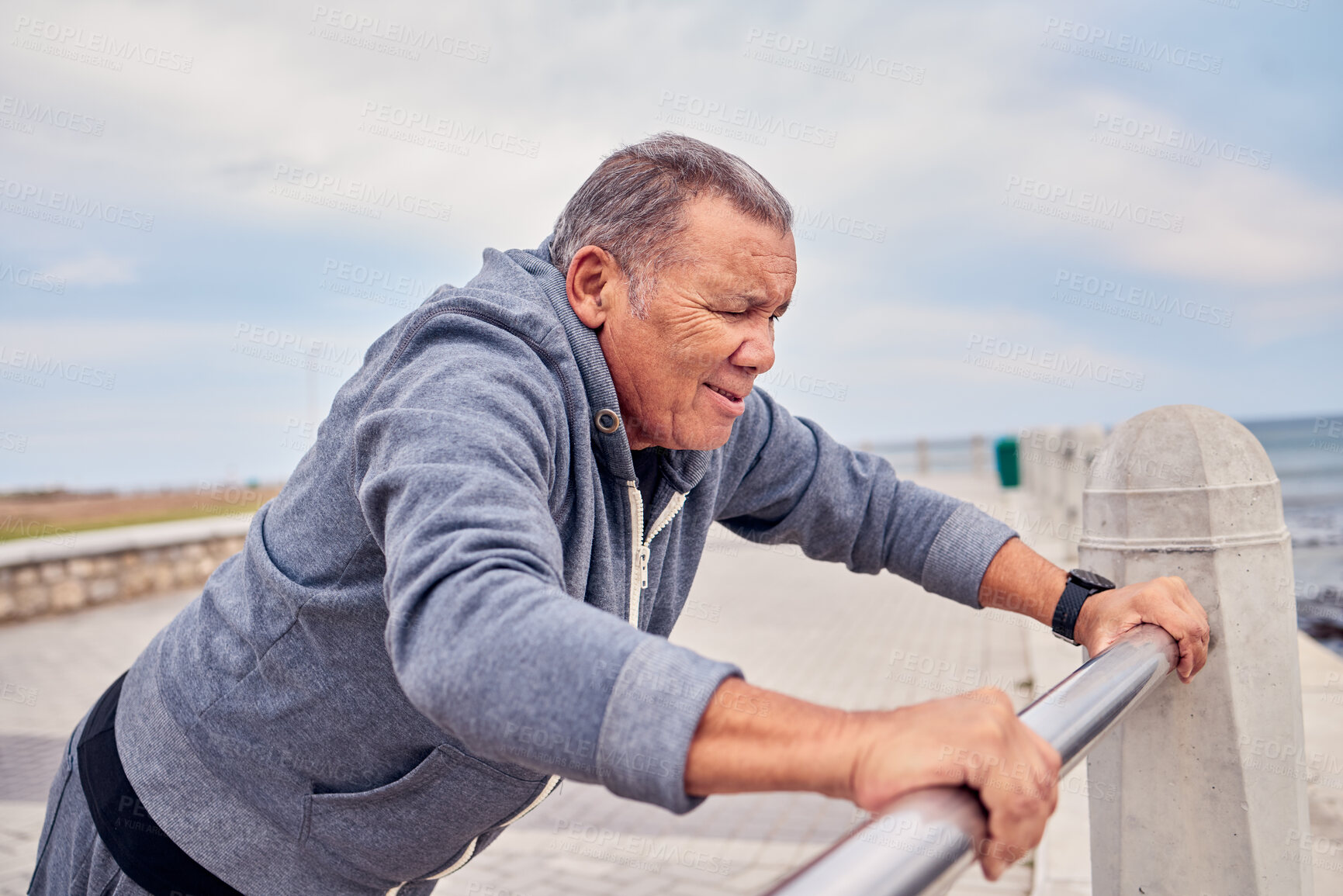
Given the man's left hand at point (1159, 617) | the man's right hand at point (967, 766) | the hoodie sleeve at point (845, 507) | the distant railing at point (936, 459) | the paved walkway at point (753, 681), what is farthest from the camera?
the distant railing at point (936, 459)

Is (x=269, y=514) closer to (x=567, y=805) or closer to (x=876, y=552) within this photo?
(x=876, y=552)

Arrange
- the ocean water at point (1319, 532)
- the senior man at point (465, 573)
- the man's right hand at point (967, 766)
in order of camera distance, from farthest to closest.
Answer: the ocean water at point (1319, 532) < the senior man at point (465, 573) < the man's right hand at point (967, 766)

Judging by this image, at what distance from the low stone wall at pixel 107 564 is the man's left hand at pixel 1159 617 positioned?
900 centimetres

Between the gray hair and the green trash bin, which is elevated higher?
the green trash bin

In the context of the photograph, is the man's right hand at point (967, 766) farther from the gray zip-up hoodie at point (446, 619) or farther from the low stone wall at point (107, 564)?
the low stone wall at point (107, 564)

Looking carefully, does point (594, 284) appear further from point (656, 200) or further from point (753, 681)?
point (753, 681)

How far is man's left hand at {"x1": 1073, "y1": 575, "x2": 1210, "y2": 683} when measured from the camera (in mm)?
1515

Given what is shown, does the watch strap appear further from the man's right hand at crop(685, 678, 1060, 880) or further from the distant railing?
the distant railing

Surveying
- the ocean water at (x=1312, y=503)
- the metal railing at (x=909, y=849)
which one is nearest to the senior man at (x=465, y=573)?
the metal railing at (x=909, y=849)

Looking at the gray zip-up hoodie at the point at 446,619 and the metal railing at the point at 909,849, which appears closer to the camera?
the metal railing at the point at 909,849

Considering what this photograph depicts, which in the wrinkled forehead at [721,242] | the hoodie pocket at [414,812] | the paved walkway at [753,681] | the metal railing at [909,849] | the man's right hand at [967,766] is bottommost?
the paved walkway at [753,681]

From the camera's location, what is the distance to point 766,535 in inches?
86.9

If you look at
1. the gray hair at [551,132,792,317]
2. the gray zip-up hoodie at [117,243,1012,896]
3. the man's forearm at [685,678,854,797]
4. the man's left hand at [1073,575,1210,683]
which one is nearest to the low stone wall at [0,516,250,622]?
the gray zip-up hoodie at [117,243,1012,896]

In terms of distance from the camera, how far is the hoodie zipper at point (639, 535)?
5.07 ft
